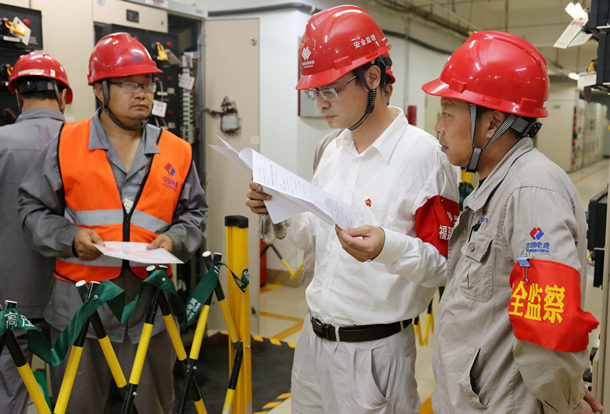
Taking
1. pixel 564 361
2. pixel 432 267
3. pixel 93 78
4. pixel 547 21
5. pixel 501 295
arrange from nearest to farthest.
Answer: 1. pixel 564 361
2. pixel 501 295
3. pixel 432 267
4. pixel 93 78
5. pixel 547 21

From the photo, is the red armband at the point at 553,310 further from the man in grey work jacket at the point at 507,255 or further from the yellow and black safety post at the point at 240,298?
the yellow and black safety post at the point at 240,298

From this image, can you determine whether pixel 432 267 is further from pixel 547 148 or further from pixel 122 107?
pixel 547 148

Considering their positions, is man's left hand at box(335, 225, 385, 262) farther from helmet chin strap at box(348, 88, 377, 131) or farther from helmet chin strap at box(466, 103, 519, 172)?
helmet chin strap at box(348, 88, 377, 131)

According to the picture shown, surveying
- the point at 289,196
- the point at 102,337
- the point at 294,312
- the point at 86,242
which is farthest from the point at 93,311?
the point at 294,312

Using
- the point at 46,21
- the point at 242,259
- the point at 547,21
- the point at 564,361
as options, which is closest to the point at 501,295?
the point at 564,361

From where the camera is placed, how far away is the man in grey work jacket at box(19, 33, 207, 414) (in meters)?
2.19

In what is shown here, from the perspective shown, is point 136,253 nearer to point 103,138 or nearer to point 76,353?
point 76,353

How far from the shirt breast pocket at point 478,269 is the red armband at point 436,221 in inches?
11.6

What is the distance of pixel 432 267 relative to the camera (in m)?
1.56

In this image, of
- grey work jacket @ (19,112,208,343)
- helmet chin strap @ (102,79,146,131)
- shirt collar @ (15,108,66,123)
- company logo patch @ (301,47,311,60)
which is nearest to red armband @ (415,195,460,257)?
company logo patch @ (301,47,311,60)

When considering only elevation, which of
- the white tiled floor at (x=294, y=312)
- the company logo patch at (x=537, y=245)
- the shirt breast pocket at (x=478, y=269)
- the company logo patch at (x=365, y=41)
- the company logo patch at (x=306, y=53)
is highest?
the company logo patch at (x=365, y=41)

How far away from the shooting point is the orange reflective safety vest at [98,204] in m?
2.20

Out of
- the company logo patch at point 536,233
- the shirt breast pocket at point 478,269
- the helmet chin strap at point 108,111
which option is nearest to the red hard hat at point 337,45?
the shirt breast pocket at point 478,269

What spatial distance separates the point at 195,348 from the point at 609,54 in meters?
2.01
